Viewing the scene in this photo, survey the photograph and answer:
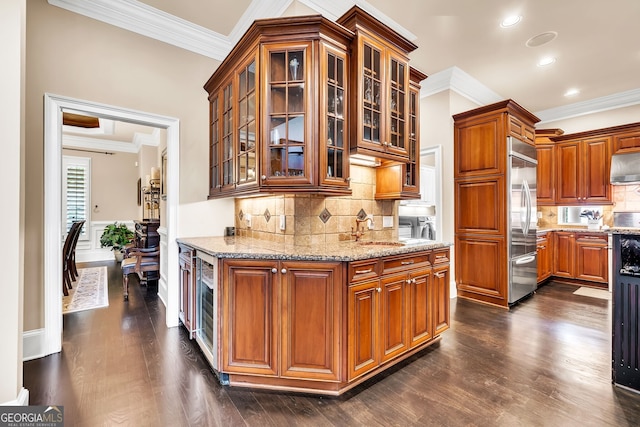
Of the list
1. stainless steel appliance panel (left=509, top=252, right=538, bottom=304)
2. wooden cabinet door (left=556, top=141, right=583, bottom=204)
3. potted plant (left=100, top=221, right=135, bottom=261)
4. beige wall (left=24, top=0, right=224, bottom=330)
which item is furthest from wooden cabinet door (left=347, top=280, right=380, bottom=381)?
potted plant (left=100, top=221, right=135, bottom=261)

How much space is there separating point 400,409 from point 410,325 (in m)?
0.68

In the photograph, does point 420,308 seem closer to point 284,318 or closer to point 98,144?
point 284,318

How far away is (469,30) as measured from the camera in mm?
3359

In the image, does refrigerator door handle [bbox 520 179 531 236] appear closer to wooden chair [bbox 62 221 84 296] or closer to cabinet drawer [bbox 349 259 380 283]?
cabinet drawer [bbox 349 259 380 283]

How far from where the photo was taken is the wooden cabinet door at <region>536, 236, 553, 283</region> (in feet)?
16.1

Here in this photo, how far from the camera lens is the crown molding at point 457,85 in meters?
4.27

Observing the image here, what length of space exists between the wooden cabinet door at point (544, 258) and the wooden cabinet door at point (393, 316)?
3.73m

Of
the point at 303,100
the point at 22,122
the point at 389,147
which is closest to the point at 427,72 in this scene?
the point at 389,147

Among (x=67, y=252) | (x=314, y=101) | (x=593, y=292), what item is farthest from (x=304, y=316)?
(x=593, y=292)

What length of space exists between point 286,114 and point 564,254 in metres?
5.65

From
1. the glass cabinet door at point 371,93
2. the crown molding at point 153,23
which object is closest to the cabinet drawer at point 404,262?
the glass cabinet door at point 371,93

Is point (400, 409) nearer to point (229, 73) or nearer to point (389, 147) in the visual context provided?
point (389, 147)

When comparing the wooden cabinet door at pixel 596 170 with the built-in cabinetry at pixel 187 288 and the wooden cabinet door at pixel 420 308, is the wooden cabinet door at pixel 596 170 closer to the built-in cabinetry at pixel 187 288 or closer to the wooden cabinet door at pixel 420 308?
the wooden cabinet door at pixel 420 308

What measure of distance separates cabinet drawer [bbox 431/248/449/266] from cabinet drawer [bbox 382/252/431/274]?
0.09 meters
